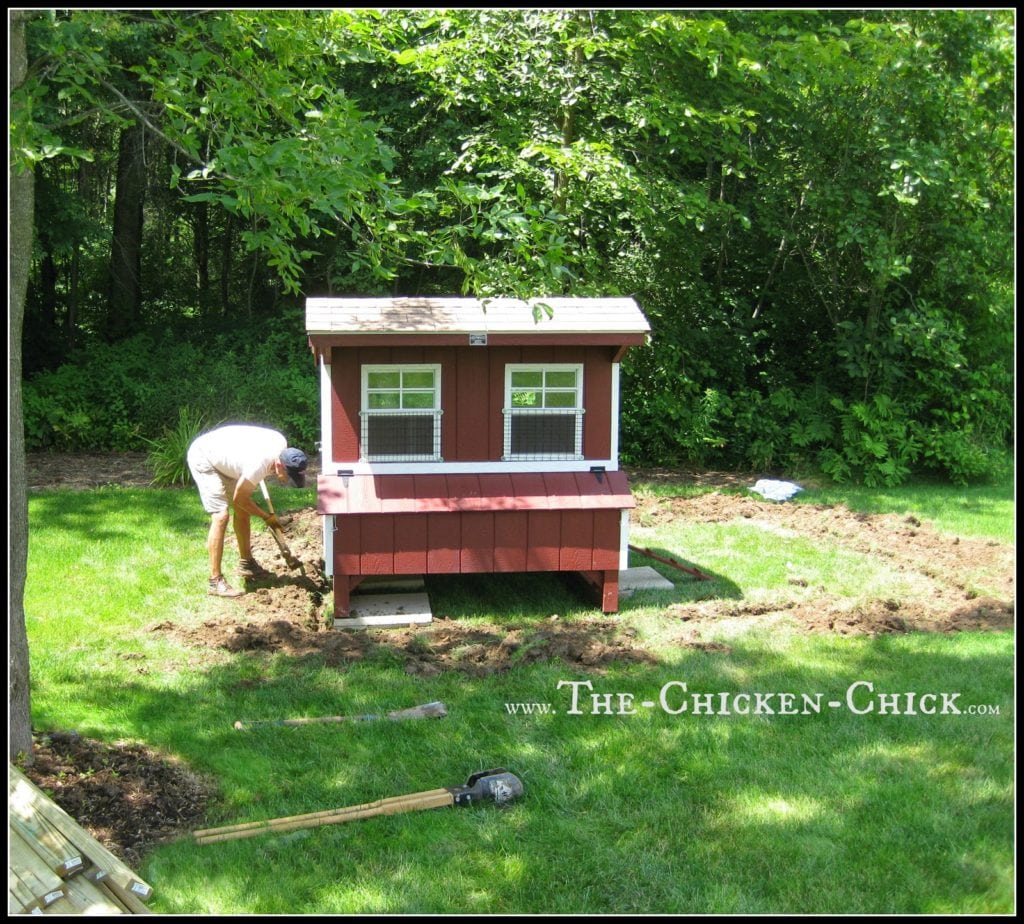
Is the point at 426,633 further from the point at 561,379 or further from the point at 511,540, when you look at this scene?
the point at 561,379

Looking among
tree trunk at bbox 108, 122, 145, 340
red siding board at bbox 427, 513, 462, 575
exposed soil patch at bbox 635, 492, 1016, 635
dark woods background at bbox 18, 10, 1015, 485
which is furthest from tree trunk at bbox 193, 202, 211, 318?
red siding board at bbox 427, 513, 462, 575

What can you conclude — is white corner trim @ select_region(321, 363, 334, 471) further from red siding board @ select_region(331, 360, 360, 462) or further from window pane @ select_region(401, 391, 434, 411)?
window pane @ select_region(401, 391, 434, 411)

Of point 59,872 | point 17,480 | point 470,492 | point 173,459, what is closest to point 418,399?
point 470,492

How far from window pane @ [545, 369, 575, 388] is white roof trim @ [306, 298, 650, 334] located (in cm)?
40

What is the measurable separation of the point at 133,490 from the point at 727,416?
24.4 feet

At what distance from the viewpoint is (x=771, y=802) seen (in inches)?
177

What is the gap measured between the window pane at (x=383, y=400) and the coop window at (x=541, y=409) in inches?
30.7

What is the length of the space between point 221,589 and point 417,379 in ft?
7.06

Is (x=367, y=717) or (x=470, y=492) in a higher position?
(x=470, y=492)

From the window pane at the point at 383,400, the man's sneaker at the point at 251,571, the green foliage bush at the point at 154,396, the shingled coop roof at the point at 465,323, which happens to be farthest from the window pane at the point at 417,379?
the green foliage bush at the point at 154,396

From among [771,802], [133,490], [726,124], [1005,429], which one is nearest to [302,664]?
[771,802]

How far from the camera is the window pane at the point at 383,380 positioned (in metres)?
7.15

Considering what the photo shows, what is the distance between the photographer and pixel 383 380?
7168mm

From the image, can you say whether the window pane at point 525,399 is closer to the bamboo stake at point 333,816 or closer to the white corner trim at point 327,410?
the white corner trim at point 327,410
